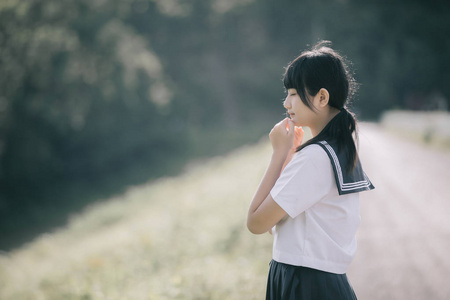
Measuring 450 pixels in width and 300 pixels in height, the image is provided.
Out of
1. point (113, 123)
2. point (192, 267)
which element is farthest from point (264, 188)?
point (113, 123)

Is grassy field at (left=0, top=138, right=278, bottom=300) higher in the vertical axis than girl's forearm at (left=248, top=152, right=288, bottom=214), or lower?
higher

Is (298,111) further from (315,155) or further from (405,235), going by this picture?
(405,235)

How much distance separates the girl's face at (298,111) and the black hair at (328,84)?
0.02 metres

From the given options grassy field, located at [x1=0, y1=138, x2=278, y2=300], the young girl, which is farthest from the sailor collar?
grassy field, located at [x1=0, y1=138, x2=278, y2=300]

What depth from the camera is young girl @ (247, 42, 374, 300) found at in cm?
147

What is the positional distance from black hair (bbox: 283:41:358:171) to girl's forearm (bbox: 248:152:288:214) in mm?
101

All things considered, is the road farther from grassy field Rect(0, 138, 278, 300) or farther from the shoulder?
grassy field Rect(0, 138, 278, 300)

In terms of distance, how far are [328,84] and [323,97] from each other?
57 mm

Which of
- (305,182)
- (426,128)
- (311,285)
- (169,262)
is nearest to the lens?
(305,182)

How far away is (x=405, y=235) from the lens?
5.05m

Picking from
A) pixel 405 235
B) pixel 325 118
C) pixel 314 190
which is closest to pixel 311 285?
pixel 314 190

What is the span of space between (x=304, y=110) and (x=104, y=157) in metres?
22.7

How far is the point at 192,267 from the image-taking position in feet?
16.7

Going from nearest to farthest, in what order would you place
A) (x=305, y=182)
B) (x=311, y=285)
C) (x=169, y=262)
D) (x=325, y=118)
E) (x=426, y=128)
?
(x=305, y=182), (x=311, y=285), (x=325, y=118), (x=169, y=262), (x=426, y=128)
